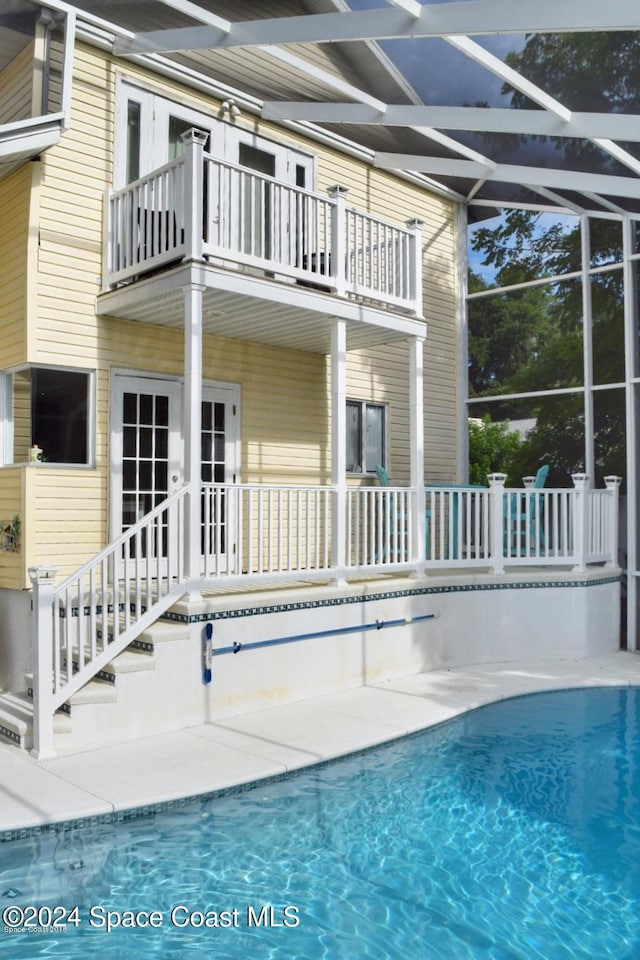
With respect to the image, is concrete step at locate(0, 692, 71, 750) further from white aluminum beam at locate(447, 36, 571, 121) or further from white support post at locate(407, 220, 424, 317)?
white aluminum beam at locate(447, 36, 571, 121)

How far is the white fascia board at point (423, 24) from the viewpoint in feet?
18.6

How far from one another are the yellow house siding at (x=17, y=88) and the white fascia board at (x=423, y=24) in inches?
44.3

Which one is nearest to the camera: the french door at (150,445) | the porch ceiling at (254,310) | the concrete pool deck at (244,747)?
the concrete pool deck at (244,747)

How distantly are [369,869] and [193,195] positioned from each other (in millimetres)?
5542

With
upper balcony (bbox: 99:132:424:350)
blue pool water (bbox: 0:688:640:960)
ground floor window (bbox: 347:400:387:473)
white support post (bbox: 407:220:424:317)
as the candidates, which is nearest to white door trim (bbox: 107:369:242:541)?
upper balcony (bbox: 99:132:424:350)

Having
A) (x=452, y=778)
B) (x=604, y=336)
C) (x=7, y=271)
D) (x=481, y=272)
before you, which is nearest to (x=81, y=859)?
(x=452, y=778)

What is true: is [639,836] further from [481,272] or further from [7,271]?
[481,272]

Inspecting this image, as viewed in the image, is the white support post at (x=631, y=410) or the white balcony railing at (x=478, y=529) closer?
the white balcony railing at (x=478, y=529)

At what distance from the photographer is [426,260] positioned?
1199 cm

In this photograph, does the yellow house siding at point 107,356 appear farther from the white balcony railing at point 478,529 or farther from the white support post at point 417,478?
the white support post at point 417,478

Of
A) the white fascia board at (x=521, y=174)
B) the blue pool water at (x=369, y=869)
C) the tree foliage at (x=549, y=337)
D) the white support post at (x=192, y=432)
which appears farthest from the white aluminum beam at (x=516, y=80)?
the blue pool water at (x=369, y=869)

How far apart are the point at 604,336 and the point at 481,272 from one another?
7.65 ft

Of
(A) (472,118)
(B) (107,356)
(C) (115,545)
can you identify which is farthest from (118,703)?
(A) (472,118)

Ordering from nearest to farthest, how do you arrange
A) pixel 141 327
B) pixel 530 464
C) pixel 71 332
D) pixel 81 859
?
1. pixel 81 859
2. pixel 71 332
3. pixel 141 327
4. pixel 530 464
